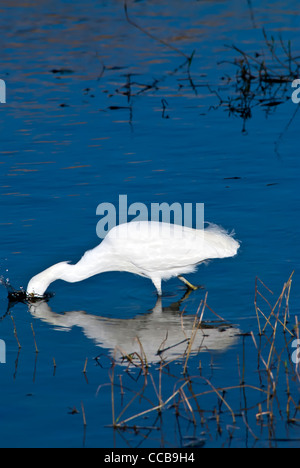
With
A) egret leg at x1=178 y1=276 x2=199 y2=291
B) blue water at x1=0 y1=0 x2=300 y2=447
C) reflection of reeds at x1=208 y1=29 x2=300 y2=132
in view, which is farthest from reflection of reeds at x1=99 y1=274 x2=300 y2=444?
reflection of reeds at x1=208 y1=29 x2=300 y2=132

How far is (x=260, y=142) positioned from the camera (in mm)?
11688

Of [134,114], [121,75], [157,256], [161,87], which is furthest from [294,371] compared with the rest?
[121,75]

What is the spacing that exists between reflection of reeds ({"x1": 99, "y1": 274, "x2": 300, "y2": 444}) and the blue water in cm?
10

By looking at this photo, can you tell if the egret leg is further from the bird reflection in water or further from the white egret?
the bird reflection in water

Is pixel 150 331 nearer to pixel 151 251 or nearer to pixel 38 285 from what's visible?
pixel 151 251

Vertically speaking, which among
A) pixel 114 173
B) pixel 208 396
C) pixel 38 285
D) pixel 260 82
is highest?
pixel 260 82

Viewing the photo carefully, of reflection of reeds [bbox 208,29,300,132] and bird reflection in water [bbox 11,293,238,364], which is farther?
reflection of reeds [bbox 208,29,300,132]

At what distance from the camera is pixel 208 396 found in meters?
5.70

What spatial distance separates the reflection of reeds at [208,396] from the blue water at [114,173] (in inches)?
3.9

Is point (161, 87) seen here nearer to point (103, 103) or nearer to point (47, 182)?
point (103, 103)

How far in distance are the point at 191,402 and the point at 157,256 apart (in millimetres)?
2405

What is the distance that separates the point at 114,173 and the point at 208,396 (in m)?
5.50

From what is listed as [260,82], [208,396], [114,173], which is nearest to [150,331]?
[208,396]

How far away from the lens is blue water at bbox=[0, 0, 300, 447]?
6.21 meters
